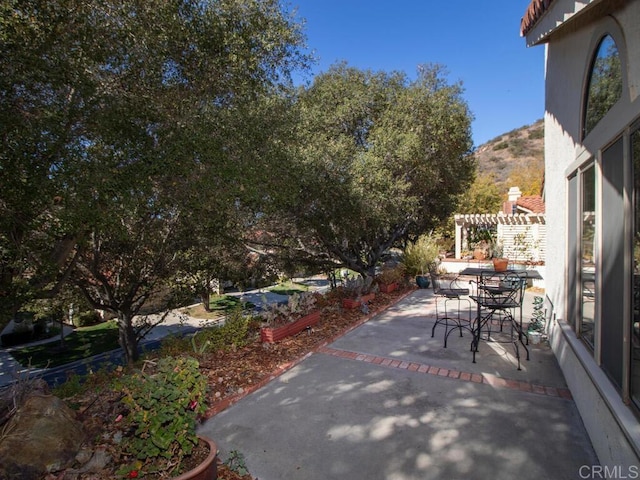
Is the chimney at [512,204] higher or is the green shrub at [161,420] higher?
the chimney at [512,204]

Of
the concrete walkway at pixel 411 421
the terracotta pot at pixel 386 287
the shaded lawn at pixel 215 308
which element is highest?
the terracotta pot at pixel 386 287

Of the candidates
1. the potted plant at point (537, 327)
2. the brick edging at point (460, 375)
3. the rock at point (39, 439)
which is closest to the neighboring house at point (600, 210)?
the brick edging at point (460, 375)

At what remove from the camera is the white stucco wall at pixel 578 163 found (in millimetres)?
2309

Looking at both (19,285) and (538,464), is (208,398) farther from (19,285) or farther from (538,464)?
(538,464)

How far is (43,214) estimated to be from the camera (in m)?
3.79

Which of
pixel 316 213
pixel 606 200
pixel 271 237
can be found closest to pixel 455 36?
pixel 316 213

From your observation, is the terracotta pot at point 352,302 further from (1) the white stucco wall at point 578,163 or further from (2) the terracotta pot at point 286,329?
(1) the white stucco wall at point 578,163

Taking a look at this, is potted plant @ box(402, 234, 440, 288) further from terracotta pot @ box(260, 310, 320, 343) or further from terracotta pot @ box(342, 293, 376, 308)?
terracotta pot @ box(260, 310, 320, 343)

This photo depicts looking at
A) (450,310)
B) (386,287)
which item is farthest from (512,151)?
(450,310)

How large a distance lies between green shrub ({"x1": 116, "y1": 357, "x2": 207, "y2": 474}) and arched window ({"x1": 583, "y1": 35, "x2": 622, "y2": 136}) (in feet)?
13.7

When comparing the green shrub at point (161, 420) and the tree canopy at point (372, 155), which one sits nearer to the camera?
the green shrub at point (161, 420)

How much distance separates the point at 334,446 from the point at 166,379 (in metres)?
1.62

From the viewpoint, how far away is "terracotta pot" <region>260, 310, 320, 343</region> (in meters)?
5.79

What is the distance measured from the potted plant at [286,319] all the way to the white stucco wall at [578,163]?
13.4ft
